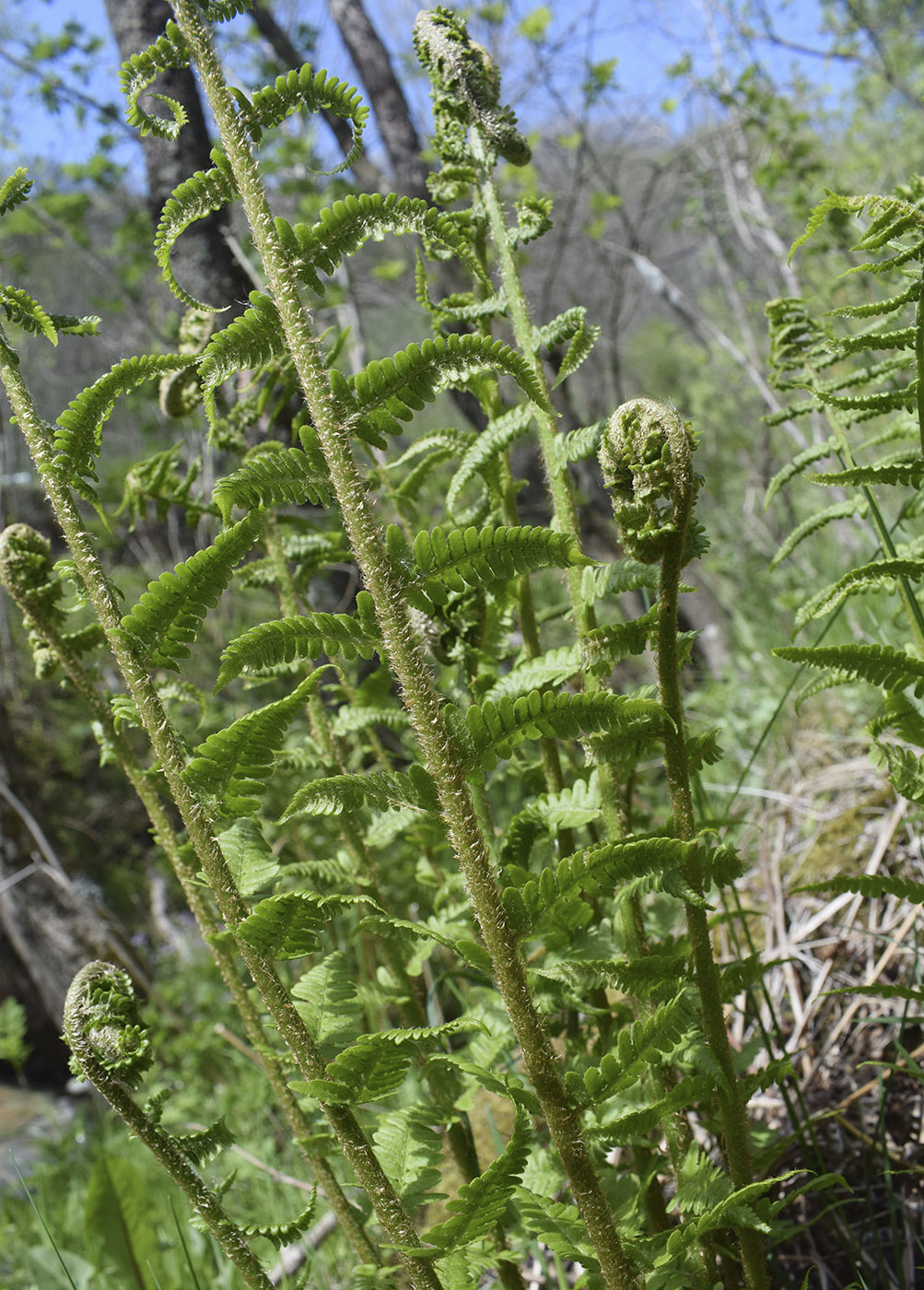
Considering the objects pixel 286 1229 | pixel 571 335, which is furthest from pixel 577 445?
pixel 286 1229

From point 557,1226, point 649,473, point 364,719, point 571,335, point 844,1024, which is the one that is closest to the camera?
point 649,473

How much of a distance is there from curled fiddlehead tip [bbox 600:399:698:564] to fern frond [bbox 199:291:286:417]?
333 millimetres

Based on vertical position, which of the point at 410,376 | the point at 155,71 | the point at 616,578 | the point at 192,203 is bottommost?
the point at 616,578

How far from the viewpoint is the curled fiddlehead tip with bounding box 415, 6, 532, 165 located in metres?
1.29

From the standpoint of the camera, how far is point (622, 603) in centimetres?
589

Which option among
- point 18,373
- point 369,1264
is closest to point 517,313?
point 18,373

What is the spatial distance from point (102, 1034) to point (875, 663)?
36.5 inches

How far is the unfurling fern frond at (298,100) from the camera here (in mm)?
909

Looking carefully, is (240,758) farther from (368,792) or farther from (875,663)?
(875,663)

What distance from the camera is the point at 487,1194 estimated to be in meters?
0.89

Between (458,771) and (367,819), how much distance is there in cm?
108

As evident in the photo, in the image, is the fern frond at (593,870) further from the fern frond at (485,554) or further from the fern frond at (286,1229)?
the fern frond at (286,1229)

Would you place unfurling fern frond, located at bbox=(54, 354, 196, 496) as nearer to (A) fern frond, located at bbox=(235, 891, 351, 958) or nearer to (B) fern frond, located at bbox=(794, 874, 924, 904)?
(A) fern frond, located at bbox=(235, 891, 351, 958)

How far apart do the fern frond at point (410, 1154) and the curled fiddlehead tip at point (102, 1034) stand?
293 mm
